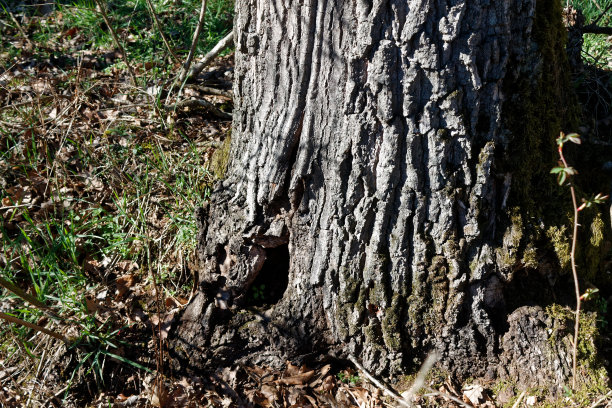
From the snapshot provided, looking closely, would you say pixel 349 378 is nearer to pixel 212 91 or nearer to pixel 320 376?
pixel 320 376

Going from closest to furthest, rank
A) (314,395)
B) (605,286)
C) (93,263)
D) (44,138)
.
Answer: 1. (314,395)
2. (605,286)
3. (93,263)
4. (44,138)

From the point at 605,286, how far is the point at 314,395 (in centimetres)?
181

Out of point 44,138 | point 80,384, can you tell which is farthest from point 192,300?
point 44,138

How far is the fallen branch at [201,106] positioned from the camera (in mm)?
4121

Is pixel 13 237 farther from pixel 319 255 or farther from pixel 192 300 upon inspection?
pixel 319 255

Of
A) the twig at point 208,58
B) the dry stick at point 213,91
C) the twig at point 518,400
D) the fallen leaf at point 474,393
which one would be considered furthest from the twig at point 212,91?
the twig at point 518,400

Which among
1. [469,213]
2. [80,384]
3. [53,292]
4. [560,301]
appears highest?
[469,213]

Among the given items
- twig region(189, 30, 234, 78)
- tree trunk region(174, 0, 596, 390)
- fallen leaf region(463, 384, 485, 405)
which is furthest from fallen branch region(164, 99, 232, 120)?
fallen leaf region(463, 384, 485, 405)

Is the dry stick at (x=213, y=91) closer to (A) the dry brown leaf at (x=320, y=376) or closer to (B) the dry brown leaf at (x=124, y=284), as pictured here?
(B) the dry brown leaf at (x=124, y=284)

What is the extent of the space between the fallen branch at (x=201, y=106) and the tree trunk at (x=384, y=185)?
4.68ft

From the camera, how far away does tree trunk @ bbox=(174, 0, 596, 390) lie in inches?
84.5

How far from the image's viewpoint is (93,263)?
11.2 feet

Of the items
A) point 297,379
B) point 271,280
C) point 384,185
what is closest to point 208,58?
point 271,280

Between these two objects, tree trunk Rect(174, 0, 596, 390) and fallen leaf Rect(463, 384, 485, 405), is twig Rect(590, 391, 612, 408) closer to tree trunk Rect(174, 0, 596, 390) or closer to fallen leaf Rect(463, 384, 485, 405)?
tree trunk Rect(174, 0, 596, 390)
